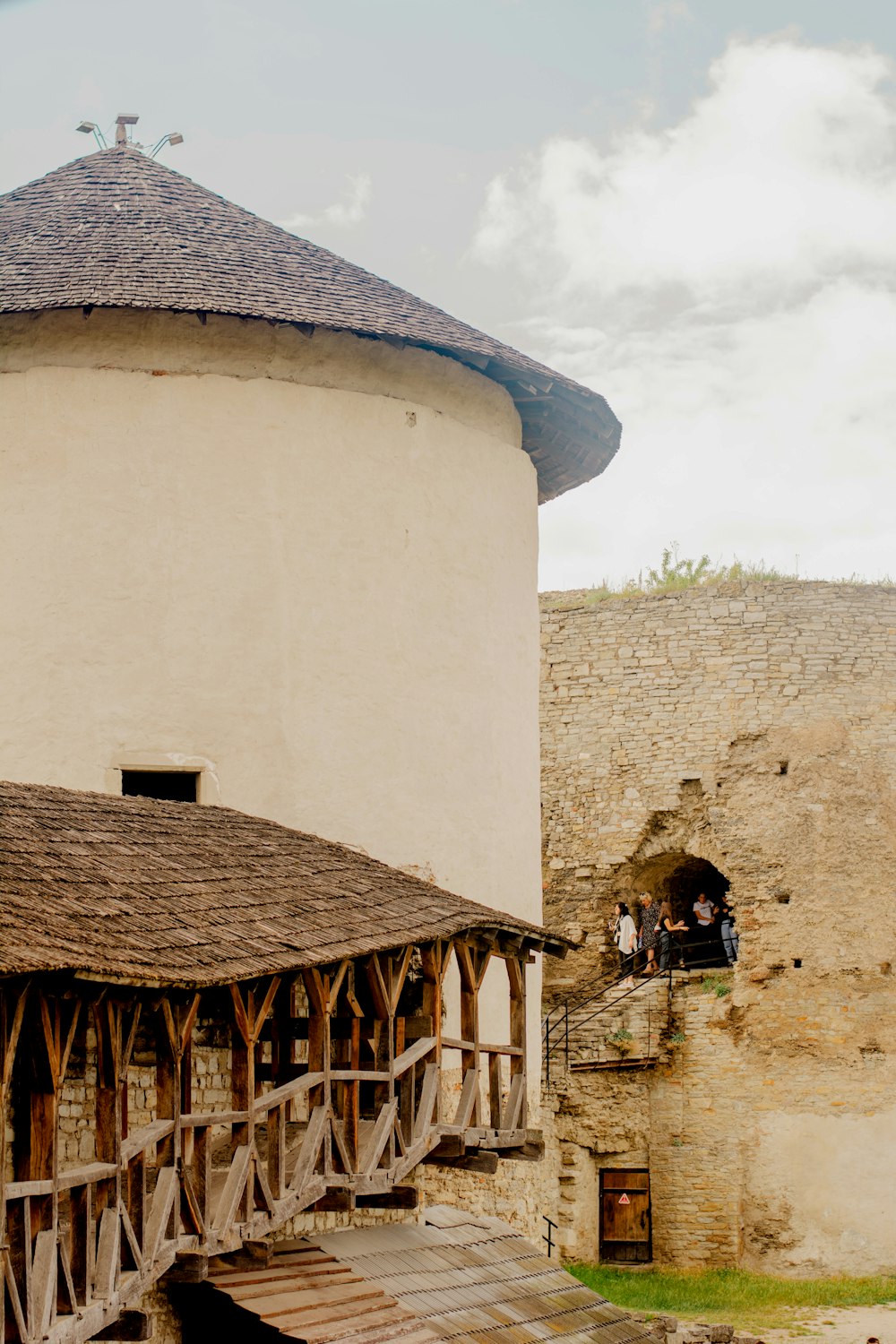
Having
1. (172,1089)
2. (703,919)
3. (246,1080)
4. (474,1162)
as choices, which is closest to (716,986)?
(703,919)

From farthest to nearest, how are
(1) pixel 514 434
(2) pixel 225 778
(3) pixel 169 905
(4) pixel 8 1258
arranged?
(1) pixel 514 434, (2) pixel 225 778, (3) pixel 169 905, (4) pixel 8 1258

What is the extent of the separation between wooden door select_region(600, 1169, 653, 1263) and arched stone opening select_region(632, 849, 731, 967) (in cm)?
249

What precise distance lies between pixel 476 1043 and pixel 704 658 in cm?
944

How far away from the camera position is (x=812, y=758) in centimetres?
2153

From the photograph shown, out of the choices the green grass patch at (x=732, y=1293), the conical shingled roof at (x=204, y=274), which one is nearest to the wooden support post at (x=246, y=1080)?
the conical shingled roof at (x=204, y=274)

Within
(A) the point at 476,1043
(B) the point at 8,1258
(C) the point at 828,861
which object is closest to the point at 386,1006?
(A) the point at 476,1043

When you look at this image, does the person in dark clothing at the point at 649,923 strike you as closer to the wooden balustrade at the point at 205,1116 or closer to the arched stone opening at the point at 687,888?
the arched stone opening at the point at 687,888

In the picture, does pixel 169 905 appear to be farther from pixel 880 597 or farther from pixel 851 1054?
pixel 880 597

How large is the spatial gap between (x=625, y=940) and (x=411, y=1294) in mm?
9837

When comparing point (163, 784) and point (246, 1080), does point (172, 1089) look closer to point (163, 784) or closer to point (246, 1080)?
point (246, 1080)

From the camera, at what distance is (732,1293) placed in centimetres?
1942

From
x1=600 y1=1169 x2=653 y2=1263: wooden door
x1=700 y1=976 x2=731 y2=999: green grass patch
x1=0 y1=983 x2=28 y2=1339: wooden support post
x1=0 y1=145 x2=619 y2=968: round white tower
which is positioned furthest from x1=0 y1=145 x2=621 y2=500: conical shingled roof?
x1=600 y1=1169 x2=653 y2=1263: wooden door

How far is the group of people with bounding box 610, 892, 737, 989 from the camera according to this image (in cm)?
2186

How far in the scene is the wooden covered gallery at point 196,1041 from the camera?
866 cm
